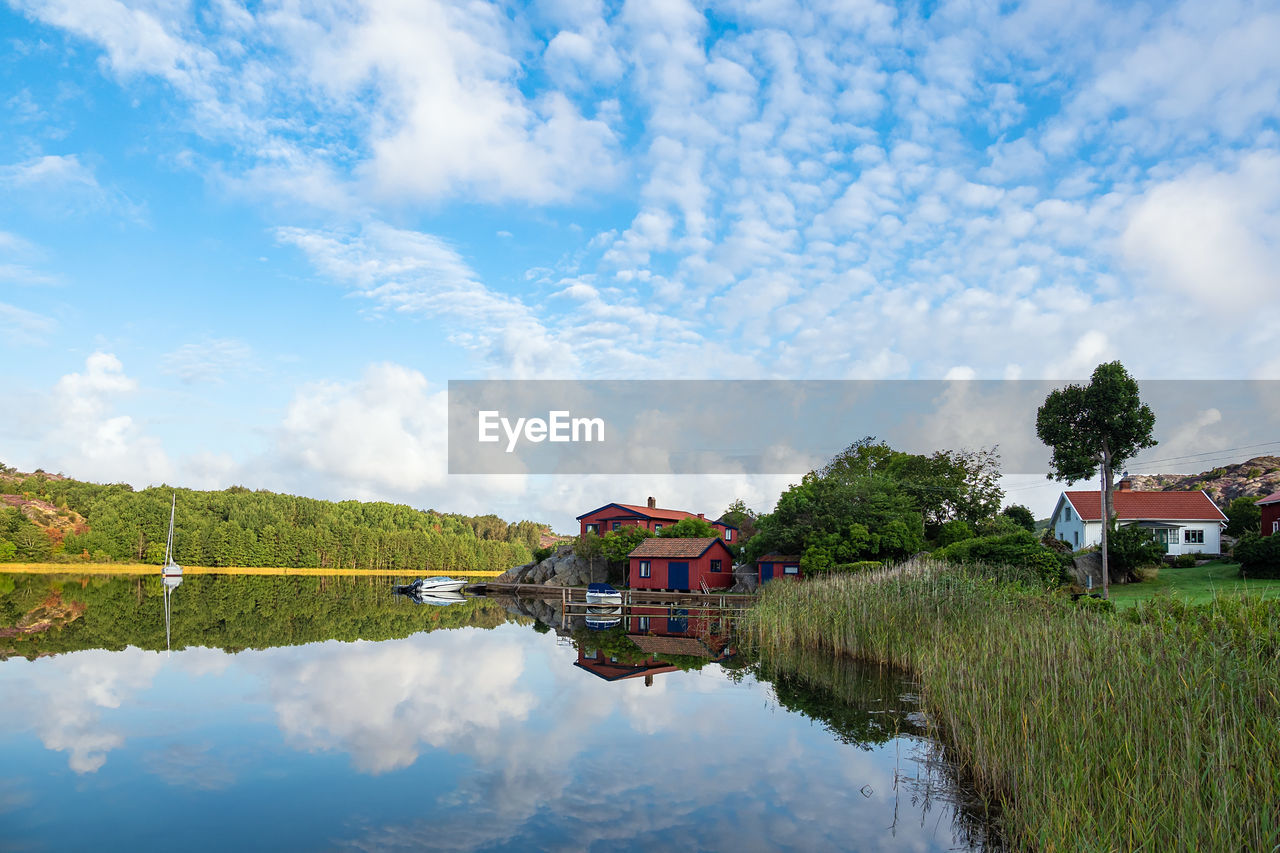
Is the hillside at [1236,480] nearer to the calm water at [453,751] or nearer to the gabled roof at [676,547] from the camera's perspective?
the gabled roof at [676,547]

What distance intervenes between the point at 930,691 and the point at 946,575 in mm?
8421

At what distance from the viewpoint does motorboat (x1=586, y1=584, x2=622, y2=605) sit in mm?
44781

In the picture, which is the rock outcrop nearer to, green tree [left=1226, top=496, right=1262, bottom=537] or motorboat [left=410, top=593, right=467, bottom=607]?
motorboat [left=410, top=593, right=467, bottom=607]

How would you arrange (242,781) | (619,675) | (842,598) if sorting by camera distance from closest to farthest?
1. (242,781)
2. (619,675)
3. (842,598)

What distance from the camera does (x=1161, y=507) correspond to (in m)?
48.6

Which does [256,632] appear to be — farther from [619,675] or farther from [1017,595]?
[1017,595]

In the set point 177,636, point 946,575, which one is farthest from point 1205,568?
point 177,636

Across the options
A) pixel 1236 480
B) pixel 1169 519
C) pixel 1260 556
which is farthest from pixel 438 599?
pixel 1236 480

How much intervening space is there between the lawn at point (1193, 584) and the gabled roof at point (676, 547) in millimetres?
24429

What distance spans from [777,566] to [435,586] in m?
27.9

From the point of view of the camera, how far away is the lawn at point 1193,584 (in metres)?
26.7

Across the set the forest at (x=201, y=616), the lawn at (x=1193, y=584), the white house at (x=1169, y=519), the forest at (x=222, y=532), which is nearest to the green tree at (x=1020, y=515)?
the white house at (x=1169, y=519)

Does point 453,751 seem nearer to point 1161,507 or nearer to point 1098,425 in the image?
point 1098,425

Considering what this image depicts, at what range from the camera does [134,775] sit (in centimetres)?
1124
